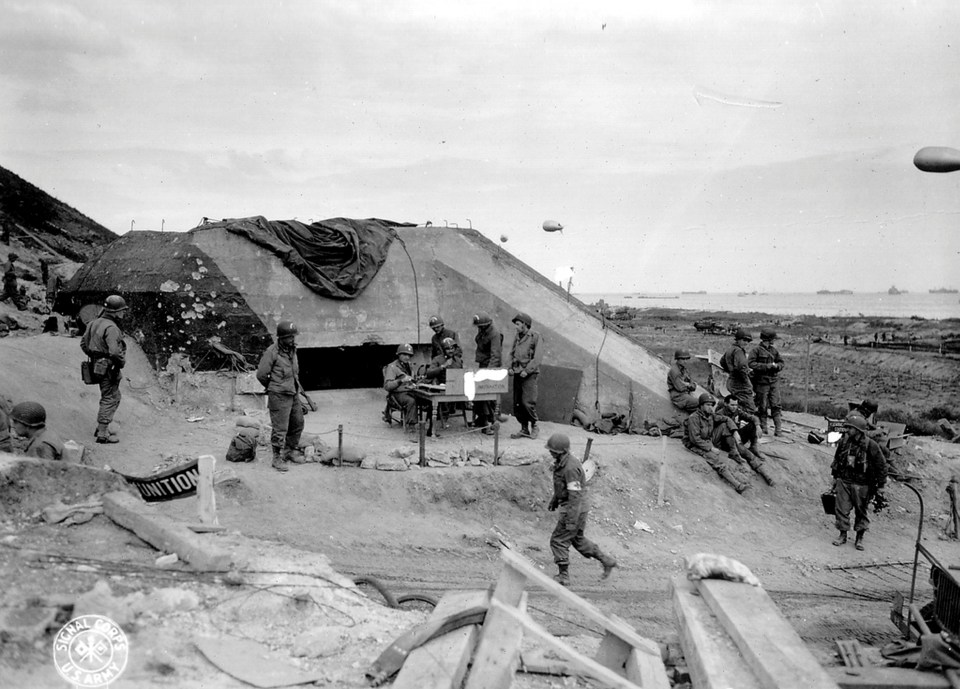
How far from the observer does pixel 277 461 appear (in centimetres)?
1031

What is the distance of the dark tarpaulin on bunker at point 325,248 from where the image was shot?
46.9ft

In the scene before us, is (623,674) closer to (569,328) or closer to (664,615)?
(664,615)

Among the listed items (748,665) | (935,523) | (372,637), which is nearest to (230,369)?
(372,637)

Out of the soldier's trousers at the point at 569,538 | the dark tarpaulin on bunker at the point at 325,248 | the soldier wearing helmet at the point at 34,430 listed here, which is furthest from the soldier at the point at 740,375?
the soldier wearing helmet at the point at 34,430

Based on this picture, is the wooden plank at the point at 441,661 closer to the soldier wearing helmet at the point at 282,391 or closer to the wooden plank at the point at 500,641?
the wooden plank at the point at 500,641

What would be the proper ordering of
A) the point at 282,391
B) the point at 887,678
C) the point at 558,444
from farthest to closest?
the point at 282,391
the point at 558,444
the point at 887,678

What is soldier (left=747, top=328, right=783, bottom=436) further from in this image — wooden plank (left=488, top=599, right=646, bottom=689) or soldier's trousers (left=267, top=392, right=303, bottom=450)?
wooden plank (left=488, top=599, right=646, bottom=689)

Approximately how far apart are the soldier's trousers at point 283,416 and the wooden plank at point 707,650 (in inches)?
222

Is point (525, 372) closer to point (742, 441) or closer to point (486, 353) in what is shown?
point (486, 353)

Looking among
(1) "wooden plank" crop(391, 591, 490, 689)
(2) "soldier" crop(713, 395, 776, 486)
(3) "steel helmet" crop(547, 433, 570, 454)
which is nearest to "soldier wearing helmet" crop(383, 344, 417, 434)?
(3) "steel helmet" crop(547, 433, 570, 454)

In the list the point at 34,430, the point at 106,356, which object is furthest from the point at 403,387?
the point at 34,430

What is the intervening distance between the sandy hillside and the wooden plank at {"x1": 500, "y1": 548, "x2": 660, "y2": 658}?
3.84 ft

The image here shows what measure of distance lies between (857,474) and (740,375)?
296 cm

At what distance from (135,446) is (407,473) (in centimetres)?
382
